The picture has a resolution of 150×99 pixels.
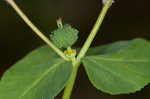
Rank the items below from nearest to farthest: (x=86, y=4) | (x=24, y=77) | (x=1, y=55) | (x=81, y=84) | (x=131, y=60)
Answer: (x=24, y=77)
(x=131, y=60)
(x=1, y=55)
(x=81, y=84)
(x=86, y=4)

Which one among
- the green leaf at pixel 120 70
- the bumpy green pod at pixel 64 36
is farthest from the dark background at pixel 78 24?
the bumpy green pod at pixel 64 36

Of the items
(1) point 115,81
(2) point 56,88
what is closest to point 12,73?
(2) point 56,88

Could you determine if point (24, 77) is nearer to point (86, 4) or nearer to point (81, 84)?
point (81, 84)

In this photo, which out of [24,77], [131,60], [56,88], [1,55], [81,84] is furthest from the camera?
[81,84]

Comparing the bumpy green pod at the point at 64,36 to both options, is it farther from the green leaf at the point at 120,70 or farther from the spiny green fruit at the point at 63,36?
the green leaf at the point at 120,70

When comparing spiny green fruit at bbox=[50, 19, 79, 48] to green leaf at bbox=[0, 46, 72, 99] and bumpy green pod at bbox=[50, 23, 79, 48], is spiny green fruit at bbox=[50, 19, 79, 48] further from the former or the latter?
green leaf at bbox=[0, 46, 72, 99]

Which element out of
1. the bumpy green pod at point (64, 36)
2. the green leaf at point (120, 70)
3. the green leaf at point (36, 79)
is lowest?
the green leaf at point (120, 70)
